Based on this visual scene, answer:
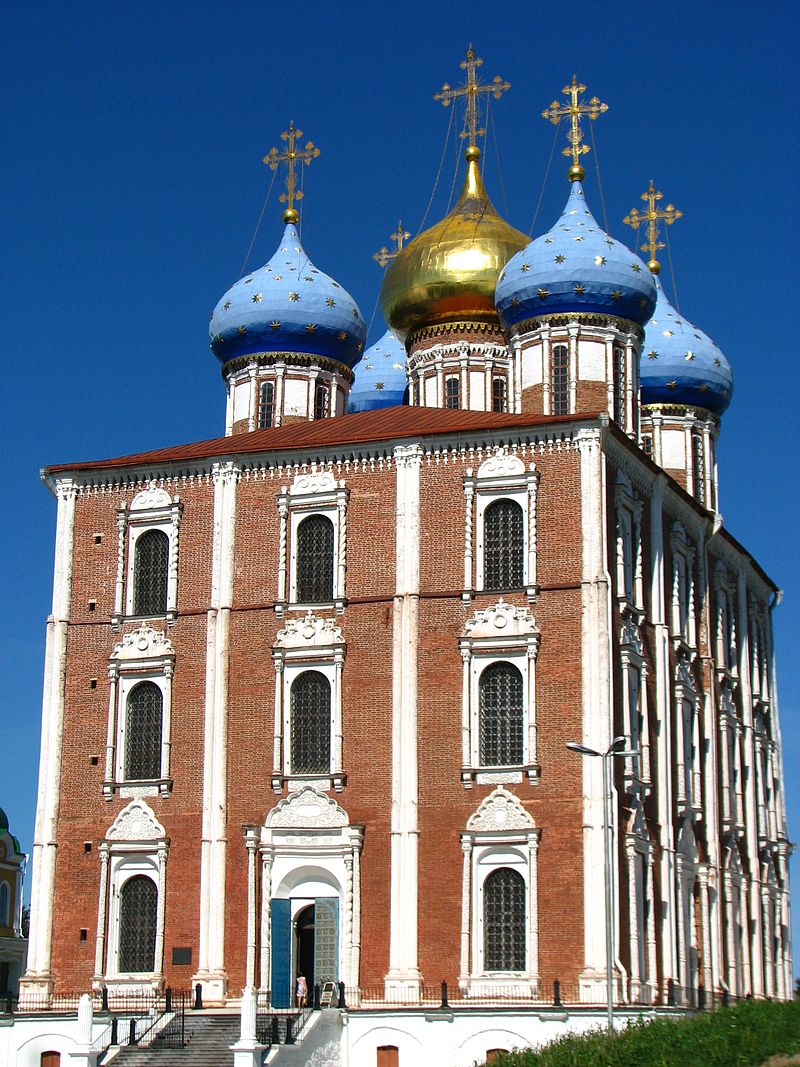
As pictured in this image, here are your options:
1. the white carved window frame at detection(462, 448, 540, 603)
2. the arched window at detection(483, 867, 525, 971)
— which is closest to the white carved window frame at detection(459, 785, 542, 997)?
the arched window at detection(483, 867, 525, 971)

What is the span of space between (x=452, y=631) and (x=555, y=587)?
2.27 metres

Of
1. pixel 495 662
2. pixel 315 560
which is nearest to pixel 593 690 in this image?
pixel 495 662

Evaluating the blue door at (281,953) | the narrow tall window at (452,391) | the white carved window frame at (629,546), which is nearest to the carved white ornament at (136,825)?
the blue door at (281,953)

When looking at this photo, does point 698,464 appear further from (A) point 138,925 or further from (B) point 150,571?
(A) point 138,925

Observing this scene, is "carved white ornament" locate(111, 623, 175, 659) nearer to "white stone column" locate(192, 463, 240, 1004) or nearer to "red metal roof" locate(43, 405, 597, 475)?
"white stone column" locate(192, 463, 240, 1004)

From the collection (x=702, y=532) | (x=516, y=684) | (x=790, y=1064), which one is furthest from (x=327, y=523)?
(x=790, y=1064)

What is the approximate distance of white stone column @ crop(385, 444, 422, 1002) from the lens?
37844 mm

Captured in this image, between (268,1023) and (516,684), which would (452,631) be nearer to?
(516,684)

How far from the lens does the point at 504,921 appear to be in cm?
3766

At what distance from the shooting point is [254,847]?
39.5m

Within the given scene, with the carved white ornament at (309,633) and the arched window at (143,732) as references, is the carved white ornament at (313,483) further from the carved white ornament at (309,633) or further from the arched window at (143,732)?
the arched window at (143,732)

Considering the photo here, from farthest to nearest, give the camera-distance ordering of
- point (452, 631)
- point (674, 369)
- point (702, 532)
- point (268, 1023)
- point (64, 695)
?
point (674, 369) < point (702, 532) < point (64, 695) < point (452, 631) < point (268, 1023)

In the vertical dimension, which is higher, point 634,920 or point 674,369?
point 674,369

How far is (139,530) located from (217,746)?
5303 millimetres
